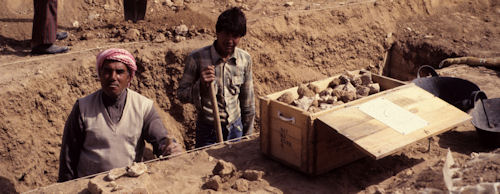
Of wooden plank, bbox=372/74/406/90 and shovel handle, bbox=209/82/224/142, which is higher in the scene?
wooden plank, bbox=372/74/406/90

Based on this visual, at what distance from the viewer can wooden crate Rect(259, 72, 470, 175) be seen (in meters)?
3.45

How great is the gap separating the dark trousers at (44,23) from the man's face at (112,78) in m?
3.59

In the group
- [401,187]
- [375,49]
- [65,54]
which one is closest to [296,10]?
[375,49]

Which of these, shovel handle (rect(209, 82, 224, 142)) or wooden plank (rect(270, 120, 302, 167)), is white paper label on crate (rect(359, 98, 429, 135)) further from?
shovel handle (rect(209, 82, 224, 142))

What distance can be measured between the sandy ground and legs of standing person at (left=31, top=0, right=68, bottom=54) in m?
0.24

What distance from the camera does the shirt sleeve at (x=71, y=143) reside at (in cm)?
357

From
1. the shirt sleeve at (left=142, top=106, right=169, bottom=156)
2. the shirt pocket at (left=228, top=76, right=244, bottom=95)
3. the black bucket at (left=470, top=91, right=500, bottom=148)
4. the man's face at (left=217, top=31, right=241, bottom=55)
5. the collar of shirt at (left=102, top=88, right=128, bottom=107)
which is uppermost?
the man's face at (left=217, top=31, right=241, bottom=55)

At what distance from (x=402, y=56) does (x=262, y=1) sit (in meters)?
3.06

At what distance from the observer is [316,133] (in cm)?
351

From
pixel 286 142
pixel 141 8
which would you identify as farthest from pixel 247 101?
pixel 141 8

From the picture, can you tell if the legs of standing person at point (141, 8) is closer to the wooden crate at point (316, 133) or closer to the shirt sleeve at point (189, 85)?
the shirt sleeve at point (189, 85)

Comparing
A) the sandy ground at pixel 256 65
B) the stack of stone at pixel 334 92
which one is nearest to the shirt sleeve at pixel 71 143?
the sandy ground at pixel 256 65

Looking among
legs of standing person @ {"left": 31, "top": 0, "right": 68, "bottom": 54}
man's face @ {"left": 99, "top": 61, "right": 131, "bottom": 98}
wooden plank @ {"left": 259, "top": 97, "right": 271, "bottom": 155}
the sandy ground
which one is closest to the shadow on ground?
the sandy ground

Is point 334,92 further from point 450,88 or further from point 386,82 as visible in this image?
point 450,88
